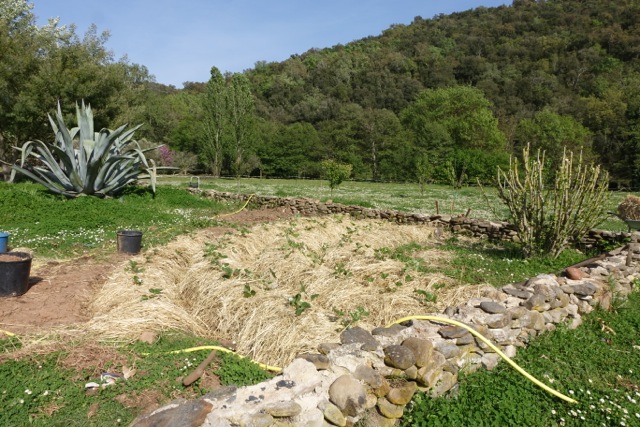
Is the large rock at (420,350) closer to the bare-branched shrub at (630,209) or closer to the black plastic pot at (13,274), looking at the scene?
the black plastic pot at (13,274)

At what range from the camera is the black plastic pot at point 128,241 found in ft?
23.1

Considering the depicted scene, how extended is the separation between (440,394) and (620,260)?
186 inches

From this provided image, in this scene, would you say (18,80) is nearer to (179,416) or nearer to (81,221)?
(81,221)

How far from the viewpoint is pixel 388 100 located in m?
63.1

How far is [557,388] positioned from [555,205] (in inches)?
191

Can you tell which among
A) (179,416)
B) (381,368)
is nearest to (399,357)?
(381,368)

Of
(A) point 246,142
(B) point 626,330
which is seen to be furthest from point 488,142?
(B) point 626,330

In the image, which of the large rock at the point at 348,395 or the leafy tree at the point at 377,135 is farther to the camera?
the leafy tree at the point at 377,135

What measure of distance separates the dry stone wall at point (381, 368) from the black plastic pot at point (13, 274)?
363cm

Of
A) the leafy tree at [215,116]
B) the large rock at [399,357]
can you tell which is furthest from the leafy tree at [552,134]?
the large rock at [399,357]

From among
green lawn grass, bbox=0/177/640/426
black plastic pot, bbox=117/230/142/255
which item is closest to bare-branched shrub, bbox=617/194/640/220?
green lawn grass, bbox=0/177/640/426

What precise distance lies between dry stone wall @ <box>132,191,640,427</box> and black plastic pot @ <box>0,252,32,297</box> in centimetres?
363

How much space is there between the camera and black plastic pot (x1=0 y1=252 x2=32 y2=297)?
4.83 meters

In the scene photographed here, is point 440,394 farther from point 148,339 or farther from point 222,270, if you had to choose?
point 222,270
